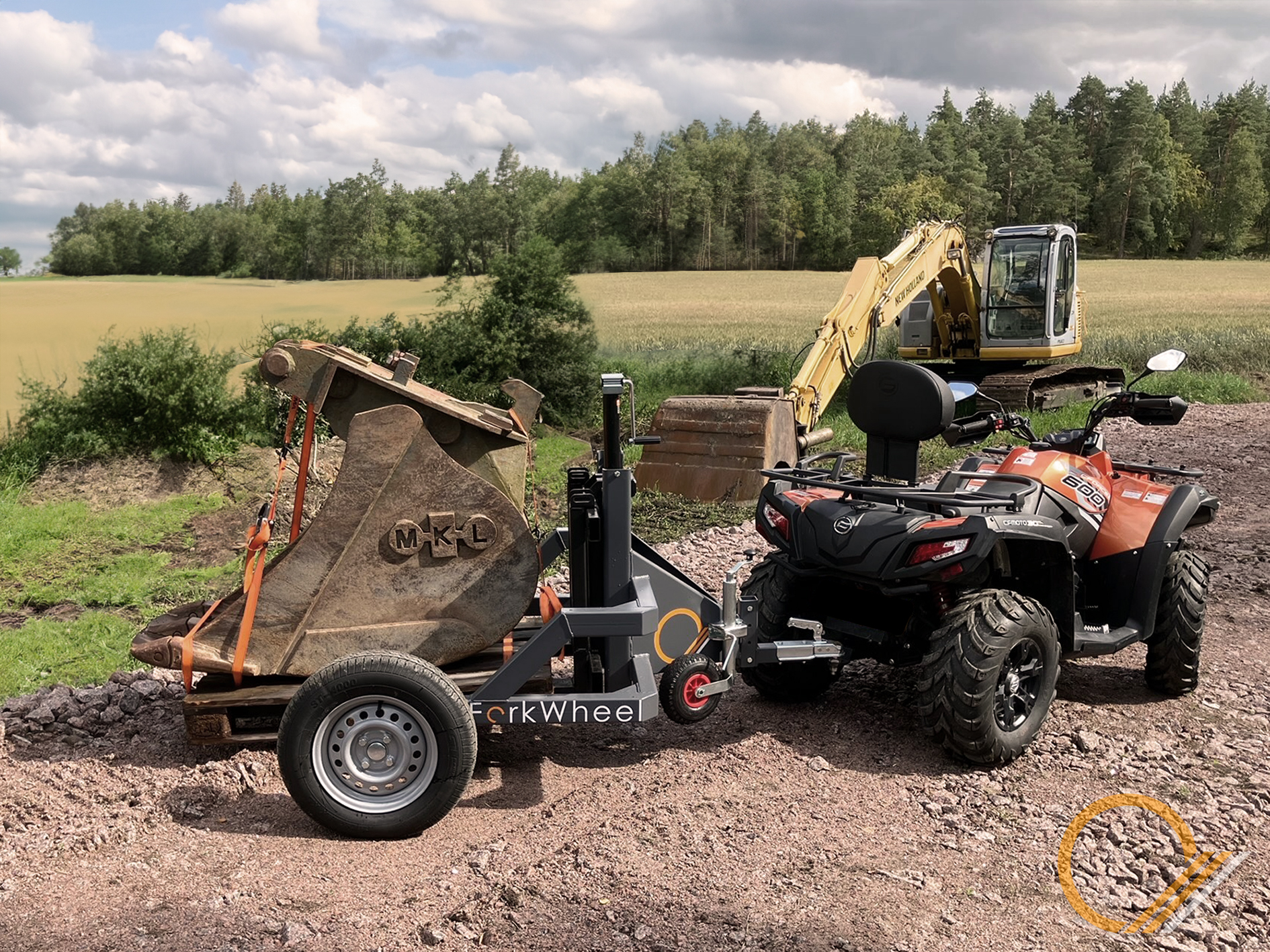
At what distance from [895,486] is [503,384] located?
6.06ft

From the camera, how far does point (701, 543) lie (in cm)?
937

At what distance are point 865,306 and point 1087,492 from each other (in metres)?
7.27

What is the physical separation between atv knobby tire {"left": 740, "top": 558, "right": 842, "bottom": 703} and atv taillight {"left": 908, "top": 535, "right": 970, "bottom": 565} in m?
0.85

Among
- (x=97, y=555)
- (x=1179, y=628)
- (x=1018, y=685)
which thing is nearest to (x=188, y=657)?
(x=1018, y=685)

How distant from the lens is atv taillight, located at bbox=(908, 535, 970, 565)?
4.56 metres

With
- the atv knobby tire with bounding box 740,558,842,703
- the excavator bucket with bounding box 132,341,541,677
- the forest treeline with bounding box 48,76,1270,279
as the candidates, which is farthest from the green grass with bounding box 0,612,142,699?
the forest treeline with bounding box 48,76,1270,279

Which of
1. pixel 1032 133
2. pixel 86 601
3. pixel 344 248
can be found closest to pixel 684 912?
pixel 86 601

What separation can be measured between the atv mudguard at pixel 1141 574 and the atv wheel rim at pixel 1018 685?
81cm

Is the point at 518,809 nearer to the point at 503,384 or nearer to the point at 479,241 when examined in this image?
the point at 503,384

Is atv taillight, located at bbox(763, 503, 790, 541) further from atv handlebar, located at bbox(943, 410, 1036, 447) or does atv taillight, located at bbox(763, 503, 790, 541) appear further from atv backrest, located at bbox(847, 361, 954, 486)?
atv handlebar, located at bbox(943, 410, 1036, 447)

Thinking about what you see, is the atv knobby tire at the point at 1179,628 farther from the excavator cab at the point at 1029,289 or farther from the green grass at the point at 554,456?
the excavator cab at the point at 1029,289

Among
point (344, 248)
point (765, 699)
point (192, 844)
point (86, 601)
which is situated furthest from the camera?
point (344, 248)

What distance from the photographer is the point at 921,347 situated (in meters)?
18.5

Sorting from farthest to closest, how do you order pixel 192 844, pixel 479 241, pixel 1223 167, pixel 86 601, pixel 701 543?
1. pixel 1223 167
2. pixel 479 241
3. pixel 701 543
4. pixel 86 601
5. pixel 192 844
